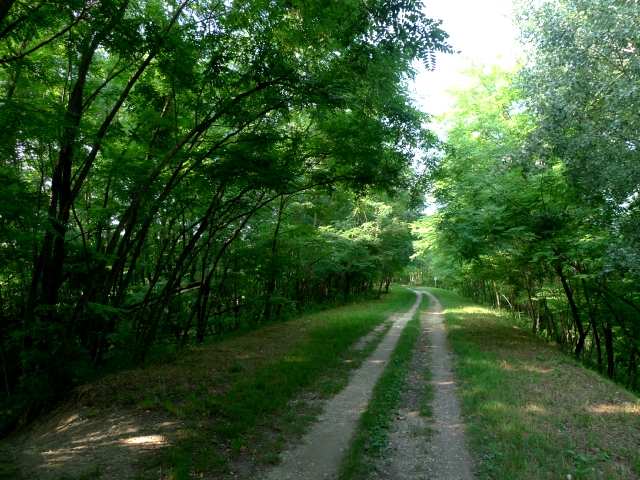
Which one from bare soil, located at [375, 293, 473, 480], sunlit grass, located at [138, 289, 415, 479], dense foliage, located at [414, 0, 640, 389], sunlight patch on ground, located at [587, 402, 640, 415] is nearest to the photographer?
bare soil, located at [375, 293, 473, 480]

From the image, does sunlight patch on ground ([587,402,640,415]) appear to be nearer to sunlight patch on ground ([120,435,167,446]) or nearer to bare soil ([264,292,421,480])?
bare soil ([264,292,421,480])

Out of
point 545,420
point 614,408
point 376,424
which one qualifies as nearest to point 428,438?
point 376,424

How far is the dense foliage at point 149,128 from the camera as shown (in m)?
5.99

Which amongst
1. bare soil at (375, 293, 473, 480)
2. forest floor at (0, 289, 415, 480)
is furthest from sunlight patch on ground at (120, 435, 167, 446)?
bare soil at (375, 293, 473, 480)

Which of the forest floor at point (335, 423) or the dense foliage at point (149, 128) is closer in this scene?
the forest floor at point (335, 423)

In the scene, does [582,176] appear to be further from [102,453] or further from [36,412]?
[36,412]

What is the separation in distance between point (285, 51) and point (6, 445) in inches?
318

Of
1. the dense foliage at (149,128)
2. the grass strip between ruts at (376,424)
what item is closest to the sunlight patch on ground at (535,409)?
the grass strip between ruts at (376,424)

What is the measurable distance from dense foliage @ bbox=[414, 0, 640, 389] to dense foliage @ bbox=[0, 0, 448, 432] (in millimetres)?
2573

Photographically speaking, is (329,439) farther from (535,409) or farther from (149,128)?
(149,128)

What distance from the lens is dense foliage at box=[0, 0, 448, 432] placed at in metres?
5.99

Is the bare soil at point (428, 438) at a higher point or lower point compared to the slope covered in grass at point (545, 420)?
lower

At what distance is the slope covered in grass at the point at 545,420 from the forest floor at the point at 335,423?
0.03 meters

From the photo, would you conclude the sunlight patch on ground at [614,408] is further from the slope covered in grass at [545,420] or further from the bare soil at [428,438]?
the bare soil at [428,438]
